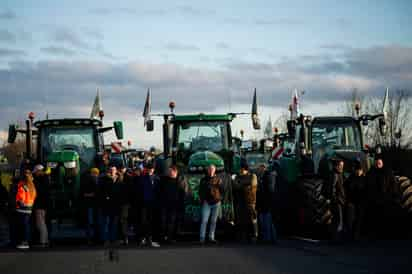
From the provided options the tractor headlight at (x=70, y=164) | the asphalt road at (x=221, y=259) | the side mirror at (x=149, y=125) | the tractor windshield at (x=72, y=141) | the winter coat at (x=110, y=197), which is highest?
the side mirror at (x=149, y=125)

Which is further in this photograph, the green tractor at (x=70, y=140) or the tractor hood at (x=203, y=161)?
the green tractor at (x=70, y=140)

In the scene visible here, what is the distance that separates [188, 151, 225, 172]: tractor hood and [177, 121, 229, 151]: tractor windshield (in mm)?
873

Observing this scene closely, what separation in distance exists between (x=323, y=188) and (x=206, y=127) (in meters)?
4.07

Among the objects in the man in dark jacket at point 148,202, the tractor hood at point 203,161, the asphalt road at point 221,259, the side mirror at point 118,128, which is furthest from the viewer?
the side mirror at point 118,128

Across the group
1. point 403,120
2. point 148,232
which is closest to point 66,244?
point 148,232

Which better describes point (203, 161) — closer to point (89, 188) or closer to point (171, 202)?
point (171, 202)

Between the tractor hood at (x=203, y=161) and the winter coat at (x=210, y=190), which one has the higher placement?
the tractor hood at (x=203, y=161)

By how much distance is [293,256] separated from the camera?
46.6ft

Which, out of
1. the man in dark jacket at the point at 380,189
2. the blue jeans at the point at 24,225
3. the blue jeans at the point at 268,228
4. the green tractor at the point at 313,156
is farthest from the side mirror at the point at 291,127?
the blue jeans at the point at 24,225

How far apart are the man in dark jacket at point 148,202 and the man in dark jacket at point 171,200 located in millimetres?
289

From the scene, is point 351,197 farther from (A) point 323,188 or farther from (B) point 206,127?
(B) point 206,127

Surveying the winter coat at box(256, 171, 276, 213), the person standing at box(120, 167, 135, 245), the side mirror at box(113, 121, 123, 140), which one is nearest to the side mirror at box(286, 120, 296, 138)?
the winter coat at box(256, 171, 276, 213)

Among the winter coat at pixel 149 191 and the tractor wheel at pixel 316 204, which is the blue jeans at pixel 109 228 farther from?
the tractor wheel at pixel 316 204

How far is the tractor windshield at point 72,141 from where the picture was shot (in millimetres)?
20484
